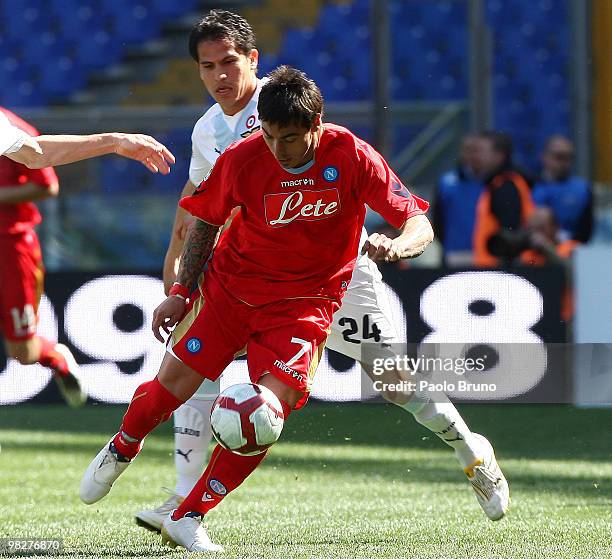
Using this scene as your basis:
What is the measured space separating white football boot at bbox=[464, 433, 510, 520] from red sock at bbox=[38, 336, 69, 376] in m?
3.35

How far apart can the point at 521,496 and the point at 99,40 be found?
32.4 ft

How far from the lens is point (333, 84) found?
13.5 meters

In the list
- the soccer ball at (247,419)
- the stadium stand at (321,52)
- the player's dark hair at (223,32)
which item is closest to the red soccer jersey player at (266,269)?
the soccer ball at (247,419)

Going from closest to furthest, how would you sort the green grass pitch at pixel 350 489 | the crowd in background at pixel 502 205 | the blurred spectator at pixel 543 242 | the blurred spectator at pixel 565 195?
the green grass pitch at pixel 350 489 < the blurred spectator at pixel 543 242 < the crowd in background at pixel 502 205 < the blurred spectator at pixel 565 195

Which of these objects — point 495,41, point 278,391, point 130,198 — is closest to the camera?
point 278,391

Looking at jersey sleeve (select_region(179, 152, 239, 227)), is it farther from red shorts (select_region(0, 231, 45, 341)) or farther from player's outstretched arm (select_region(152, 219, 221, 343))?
red shorts (select_region(0, 231, 45, 341))

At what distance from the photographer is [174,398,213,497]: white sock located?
5.23 metres

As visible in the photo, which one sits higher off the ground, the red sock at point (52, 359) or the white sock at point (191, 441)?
the white sock at point (191, 441)

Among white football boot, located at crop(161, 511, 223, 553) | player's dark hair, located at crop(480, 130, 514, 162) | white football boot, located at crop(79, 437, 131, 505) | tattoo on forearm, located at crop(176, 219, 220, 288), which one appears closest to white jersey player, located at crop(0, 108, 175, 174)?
tattoo on forearm, located at crop(176, 219, 220, 288)

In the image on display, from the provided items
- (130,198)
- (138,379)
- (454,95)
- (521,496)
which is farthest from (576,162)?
(521,496)

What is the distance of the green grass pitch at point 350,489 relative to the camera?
477cm

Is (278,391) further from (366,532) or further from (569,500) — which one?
(569,500)

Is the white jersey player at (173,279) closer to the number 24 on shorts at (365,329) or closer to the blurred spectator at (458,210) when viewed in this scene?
the number 24 on shorts at (365,329)

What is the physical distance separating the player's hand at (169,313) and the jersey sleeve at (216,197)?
0.33m
